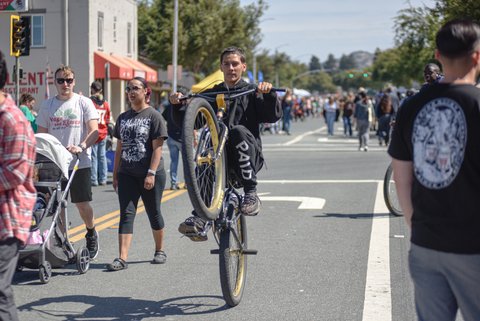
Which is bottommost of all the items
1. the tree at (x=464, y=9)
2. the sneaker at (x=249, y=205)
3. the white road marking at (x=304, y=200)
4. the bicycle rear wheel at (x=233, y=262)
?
the white road marking at (x=304, y=200)

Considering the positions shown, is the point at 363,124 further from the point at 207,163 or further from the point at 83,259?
the point at 207,163

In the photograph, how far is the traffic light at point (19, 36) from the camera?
20328mm

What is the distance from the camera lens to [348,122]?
1489 inches

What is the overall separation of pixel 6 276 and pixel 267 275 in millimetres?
3802

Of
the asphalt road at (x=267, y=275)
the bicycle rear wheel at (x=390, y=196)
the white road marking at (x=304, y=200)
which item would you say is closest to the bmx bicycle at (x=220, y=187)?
the asphalt road at (x=267, y=275)

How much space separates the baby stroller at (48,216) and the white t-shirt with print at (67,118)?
51 cm

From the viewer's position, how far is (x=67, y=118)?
830cm

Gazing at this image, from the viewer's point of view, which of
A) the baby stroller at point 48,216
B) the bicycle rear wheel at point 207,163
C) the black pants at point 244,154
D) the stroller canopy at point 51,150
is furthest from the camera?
the stroller canopy at point 51,150

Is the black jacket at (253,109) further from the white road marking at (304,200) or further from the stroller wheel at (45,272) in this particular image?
the white road marking at (304,200)

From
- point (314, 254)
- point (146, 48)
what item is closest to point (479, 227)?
point (314, 254)

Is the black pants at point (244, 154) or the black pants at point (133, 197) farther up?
the black pants at point (244, 154)

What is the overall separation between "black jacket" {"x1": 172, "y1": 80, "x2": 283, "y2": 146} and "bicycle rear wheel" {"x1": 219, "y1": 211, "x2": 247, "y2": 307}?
770 mm

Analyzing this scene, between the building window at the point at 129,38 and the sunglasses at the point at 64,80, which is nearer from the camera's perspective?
the sunglasses at the point at 64,80

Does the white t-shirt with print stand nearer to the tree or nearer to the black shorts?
the black shorts
